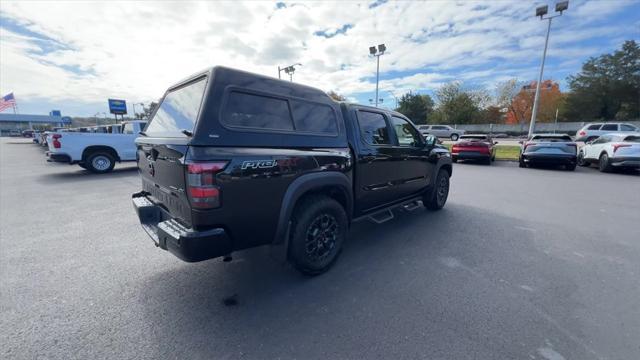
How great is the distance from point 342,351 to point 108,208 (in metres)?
5.77

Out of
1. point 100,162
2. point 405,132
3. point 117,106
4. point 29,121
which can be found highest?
point 117,106

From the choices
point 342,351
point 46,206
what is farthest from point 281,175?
point 46,206

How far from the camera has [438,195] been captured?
539 centimetres

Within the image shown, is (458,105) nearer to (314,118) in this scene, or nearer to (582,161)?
(582,161)

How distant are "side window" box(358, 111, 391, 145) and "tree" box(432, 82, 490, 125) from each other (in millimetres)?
55847

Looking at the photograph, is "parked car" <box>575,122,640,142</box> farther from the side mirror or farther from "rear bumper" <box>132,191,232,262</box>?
"rear bumper" <box>132,191,232,262</box>

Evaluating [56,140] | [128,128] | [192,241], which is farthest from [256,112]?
[128,128]

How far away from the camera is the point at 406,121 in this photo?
466 centimetres

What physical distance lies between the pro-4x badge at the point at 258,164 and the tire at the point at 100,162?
10.3m

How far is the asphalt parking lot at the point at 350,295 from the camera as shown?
2.03 metres

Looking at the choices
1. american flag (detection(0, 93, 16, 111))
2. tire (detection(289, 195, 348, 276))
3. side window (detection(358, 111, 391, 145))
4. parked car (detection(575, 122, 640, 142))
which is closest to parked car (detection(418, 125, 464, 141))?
parked car (detection(575, 122, 640, 142))

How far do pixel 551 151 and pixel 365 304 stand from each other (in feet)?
38.8

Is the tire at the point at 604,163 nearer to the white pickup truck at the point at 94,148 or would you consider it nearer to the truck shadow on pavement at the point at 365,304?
the truck shadow on pavement at the point at 365,304

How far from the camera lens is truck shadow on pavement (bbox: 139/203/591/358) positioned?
2.04 metres
